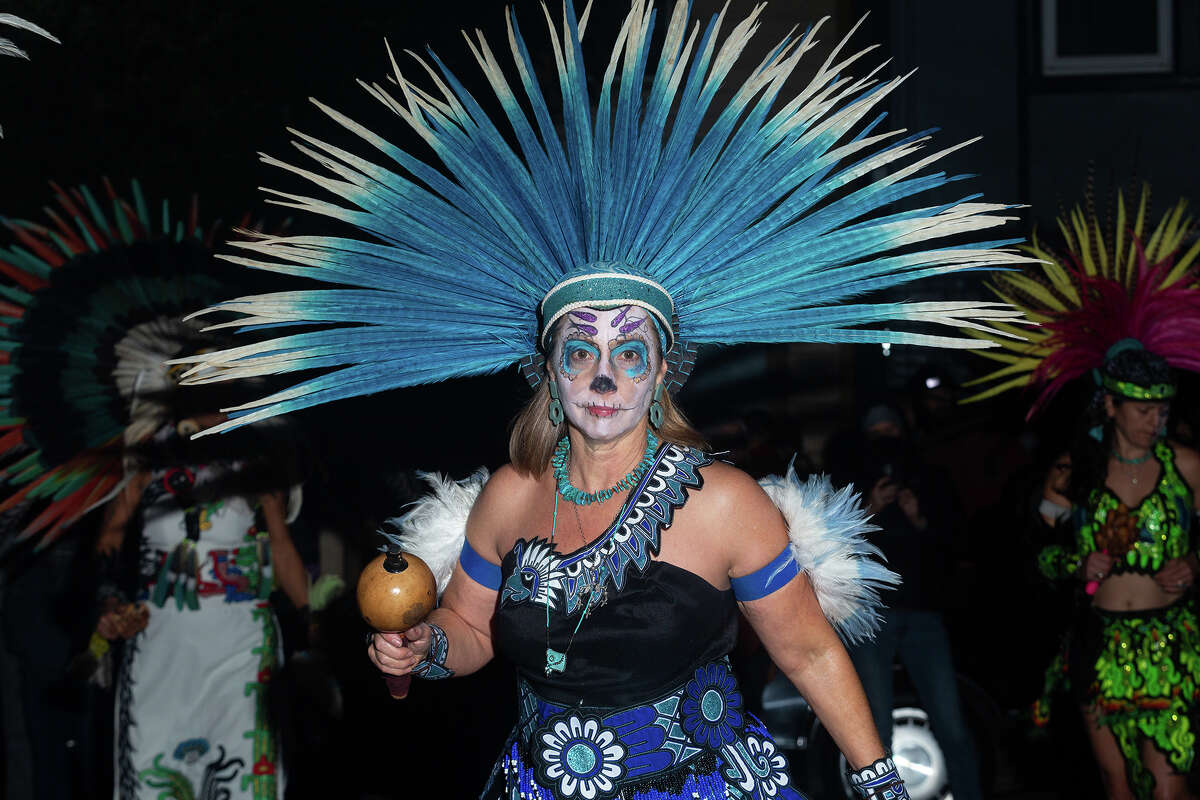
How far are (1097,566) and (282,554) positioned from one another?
3550 mm

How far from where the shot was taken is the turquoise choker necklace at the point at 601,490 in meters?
3.22

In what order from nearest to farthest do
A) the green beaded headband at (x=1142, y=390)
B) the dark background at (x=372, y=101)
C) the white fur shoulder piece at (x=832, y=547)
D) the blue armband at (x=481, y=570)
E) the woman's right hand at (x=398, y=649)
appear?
the woman's right hand at (x=398, y=649) < the white fur shoulder piece at (x=832, y=547) < the blue armband at (x=481, y=570) < the green beaded headband at (x=1142, y=390) < the dark background at (x=372, y=101)

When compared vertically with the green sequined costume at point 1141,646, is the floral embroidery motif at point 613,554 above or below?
above

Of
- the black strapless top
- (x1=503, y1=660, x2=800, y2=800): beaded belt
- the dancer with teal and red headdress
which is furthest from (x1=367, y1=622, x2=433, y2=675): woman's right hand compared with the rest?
the dancer with teal and red headdress

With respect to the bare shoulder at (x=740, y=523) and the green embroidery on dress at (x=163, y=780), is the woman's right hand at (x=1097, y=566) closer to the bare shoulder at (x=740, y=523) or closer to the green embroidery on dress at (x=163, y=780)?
the bare shoulder at (x=740, y=523)

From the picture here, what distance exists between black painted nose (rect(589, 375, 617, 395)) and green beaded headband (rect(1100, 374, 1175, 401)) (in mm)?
3375

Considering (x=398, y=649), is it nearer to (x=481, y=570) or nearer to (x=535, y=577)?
(x=535, y=577)

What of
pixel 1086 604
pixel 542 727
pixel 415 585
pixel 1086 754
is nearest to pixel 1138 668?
pixel 1086 604

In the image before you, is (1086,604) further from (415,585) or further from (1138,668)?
(415,585)

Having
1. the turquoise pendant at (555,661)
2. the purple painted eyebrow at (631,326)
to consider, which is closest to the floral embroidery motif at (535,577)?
the turquoise pendant at (555,661)

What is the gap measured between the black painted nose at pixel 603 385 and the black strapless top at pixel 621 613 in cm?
25

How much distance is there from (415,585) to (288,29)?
7748 millimetres

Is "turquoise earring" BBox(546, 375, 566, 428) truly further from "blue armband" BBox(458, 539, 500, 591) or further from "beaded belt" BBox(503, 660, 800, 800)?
"beaded belt" BBox(503, 660, 800, 800)

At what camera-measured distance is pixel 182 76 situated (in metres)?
9.66
